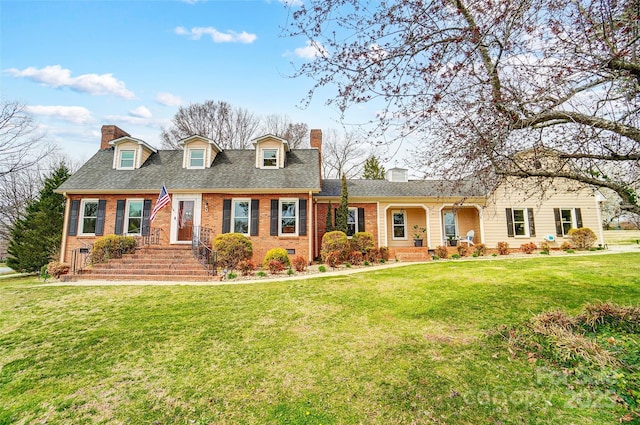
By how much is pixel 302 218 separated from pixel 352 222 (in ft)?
11.9

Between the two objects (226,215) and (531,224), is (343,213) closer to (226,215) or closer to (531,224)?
(226,215)

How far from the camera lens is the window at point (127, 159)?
50.6 feet

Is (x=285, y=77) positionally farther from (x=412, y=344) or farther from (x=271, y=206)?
(x=271, y=206)

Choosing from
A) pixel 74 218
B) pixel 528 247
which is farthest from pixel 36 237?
pixel 528 247

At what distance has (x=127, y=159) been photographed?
15508 mm

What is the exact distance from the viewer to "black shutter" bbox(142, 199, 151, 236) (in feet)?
44.9

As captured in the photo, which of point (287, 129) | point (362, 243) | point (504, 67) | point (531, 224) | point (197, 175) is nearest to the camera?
point (504, 67)

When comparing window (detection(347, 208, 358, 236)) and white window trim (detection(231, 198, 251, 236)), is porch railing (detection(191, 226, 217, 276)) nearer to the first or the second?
white window trim (detection(231, 198, 251, 236))

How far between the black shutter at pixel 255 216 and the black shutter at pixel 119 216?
6.22 metres

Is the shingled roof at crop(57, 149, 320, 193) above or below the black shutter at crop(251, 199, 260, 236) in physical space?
above

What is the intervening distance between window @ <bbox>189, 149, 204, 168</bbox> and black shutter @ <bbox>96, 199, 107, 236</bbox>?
4.38 m

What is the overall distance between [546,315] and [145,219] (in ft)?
49.9

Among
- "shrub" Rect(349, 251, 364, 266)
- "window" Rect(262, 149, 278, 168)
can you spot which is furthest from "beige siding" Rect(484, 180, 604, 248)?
"window" Rect(262, 149, 278, 168)

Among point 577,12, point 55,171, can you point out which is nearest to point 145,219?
point 55,171
